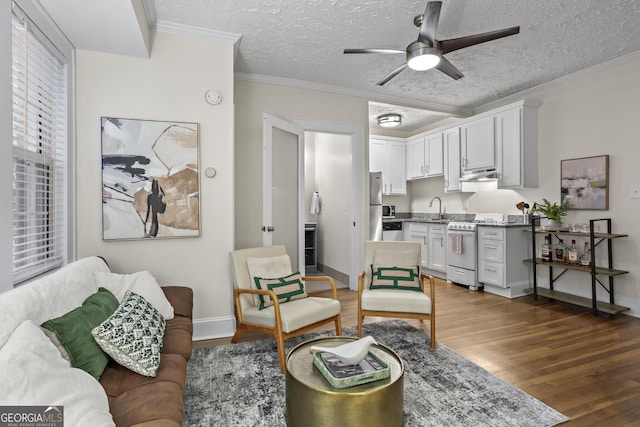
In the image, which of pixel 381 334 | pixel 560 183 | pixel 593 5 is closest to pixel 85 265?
pixel 381 334

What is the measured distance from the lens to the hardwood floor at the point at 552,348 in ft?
6.65

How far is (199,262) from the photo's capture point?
9.98 feet

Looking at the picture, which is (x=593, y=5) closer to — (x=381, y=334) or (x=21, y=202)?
(x=381, y=334)

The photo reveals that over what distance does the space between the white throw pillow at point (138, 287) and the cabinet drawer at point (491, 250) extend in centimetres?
386

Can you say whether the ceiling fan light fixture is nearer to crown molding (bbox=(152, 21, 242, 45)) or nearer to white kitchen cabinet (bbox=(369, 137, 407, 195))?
crown molding (bbox=(152, 21, 242, 45))

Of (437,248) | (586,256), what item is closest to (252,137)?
(437,248)

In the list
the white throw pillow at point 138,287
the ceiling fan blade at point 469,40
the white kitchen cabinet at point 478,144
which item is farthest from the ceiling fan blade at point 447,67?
the white throw pillow at point 138,287

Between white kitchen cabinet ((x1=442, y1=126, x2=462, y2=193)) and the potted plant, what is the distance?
1282 millimetres

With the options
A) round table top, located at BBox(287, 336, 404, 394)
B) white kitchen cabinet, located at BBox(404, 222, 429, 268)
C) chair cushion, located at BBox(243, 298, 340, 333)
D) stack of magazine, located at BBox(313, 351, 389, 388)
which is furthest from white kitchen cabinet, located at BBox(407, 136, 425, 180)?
stack of magazine, located at BBox(313, 351, 389, 388)

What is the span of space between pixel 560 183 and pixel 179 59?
447 cm

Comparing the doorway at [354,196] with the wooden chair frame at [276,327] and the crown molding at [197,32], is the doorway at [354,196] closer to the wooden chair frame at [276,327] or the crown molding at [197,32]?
the crown molding at [197,32]

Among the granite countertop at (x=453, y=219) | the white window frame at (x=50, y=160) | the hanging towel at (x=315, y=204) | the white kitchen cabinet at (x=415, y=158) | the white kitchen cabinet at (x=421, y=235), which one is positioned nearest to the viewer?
the white window frame at (x=50, y=160)

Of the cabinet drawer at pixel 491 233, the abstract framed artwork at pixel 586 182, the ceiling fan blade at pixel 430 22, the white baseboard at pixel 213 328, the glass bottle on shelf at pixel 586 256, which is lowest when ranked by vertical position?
the white baseboard at pixel 213 328

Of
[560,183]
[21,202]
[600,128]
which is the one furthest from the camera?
[560,183]
